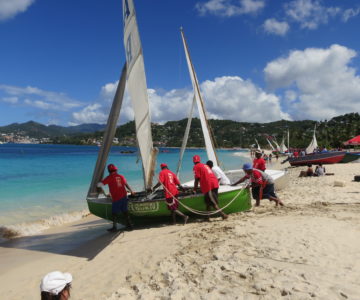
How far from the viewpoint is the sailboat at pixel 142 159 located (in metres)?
8.04

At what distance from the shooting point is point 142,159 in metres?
8.12

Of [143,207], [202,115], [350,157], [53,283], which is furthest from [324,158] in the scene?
[53,283]

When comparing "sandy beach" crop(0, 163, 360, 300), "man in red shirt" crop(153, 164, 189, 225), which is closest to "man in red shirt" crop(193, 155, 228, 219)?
"sandy beach" crop(0, 163, 360, 300)

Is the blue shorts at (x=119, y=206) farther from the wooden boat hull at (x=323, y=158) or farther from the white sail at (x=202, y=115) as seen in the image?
the wooden boat hull at (x=323, y=158)

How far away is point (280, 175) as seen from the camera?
1404cm

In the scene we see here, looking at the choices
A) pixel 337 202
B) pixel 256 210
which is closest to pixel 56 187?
pixel 256 210

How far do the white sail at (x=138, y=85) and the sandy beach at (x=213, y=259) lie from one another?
7.08 ft

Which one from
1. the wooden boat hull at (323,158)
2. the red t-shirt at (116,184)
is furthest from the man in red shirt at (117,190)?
the wooden boat hull at (323,158)

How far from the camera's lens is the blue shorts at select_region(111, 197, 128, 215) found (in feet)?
26.7

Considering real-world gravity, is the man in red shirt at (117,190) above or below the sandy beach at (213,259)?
above

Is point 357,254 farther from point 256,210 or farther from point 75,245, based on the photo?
point 75,245

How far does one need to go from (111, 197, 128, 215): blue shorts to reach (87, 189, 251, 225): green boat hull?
0.16 metres

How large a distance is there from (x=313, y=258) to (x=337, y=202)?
5871 mm

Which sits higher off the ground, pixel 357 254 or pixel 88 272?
pixel 357 254
